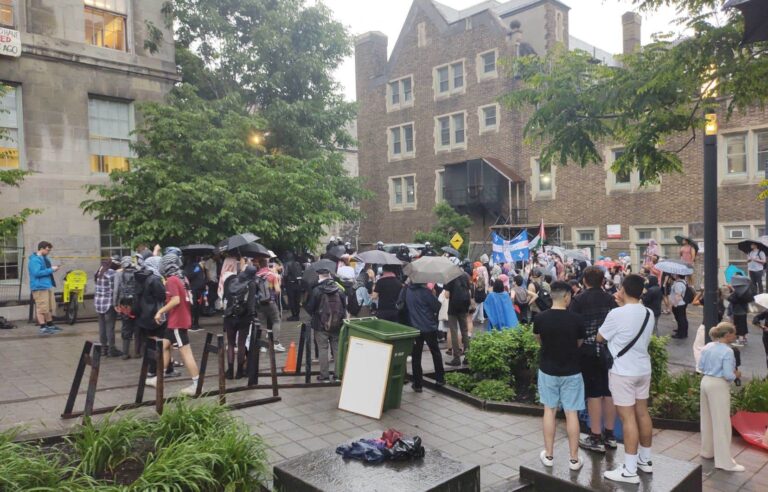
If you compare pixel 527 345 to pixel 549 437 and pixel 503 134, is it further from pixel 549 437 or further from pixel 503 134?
pixel 503 134

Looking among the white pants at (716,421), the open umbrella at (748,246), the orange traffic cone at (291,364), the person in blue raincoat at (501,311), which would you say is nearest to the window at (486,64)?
the open umbrella at (748,246)

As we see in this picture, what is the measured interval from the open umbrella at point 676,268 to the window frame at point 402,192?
25.5m

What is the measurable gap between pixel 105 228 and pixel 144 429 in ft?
50.3

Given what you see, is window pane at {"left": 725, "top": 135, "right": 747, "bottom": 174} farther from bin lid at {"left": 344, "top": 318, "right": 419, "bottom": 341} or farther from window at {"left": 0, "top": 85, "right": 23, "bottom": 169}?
window at {"left": 0, "top": 85, "right": 23, "bottom": 169}

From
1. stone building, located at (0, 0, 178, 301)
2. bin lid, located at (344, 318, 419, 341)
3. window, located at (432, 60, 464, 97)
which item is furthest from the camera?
window, located at (432, 60, 464, 97)

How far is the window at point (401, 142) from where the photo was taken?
125ft

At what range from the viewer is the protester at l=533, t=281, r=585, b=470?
16.7 ft

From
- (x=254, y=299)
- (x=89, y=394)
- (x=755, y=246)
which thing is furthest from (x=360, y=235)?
(x=89, y=394)

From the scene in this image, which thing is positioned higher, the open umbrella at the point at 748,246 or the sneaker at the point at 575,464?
the open umbrella at the point at 748,246

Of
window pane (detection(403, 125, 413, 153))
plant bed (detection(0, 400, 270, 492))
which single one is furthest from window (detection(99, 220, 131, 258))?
window pane (detection(403, 125, 413, 153))

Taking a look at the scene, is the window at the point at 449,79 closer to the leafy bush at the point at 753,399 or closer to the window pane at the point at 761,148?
the window pane at the point at 761,148

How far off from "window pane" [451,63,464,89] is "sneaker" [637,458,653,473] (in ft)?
107

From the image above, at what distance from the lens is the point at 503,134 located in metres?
33.0

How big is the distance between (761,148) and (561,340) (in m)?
23.6
